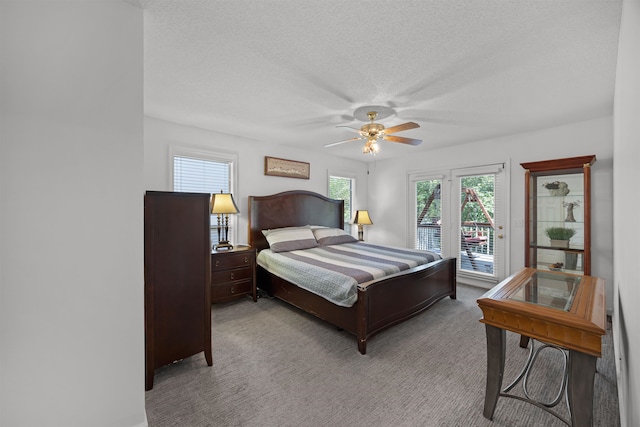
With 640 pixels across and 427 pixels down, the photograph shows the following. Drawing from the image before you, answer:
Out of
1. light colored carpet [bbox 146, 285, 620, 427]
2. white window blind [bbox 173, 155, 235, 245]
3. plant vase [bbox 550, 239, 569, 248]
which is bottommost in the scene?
light colored carpet [bbox 146, 285, 620, 427]

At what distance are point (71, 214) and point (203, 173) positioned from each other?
2620 millimetres

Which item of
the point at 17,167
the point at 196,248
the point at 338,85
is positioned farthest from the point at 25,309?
the point at 338,85

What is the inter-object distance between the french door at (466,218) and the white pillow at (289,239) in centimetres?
231

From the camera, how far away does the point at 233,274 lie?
140 inches

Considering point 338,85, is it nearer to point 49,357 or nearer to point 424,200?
point 49,357

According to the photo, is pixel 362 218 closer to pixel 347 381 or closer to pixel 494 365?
pixel 347 381

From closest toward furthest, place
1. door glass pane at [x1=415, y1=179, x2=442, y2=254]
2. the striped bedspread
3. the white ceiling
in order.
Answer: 1. the white ceiling
2. the striped bedspread
3. door glass pane at [x1=415, y1=179, x2=442, y2=254]

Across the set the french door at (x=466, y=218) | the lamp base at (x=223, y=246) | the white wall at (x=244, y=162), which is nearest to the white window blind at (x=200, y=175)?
the white wall at (x=244, y=162)

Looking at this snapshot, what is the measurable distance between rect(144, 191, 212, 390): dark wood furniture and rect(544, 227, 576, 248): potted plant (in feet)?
14.0

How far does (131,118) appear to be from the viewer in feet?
4.91

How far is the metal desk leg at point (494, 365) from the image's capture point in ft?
5.28

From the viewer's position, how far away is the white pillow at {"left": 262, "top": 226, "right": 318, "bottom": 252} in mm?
3951

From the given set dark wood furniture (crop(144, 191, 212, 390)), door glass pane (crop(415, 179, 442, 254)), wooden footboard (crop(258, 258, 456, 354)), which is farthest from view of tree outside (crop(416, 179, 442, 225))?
dark wood furniture (crop(144, 191, 212, 390))

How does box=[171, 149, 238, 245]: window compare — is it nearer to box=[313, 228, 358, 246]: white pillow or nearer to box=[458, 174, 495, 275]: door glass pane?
box=[313, 228, 358, 246]: white pillow
